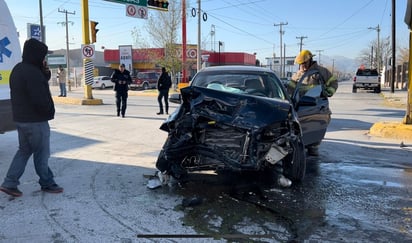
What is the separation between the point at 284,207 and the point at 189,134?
54.3 inches

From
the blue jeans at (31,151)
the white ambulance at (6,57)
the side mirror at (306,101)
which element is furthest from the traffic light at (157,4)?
the blue jeans at (31,151)

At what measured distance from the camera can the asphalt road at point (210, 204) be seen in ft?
12.4

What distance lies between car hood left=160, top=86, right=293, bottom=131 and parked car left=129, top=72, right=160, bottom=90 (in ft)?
119

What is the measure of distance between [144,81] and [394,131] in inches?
1322

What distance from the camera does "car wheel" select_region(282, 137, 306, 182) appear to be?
489cm

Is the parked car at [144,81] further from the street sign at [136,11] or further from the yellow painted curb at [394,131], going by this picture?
the yellow painted curb at [394,131]

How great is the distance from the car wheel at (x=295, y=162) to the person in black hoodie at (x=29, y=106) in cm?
300

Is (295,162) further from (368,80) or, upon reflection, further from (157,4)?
(368,80)

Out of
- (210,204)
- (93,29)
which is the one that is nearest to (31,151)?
(210,204)

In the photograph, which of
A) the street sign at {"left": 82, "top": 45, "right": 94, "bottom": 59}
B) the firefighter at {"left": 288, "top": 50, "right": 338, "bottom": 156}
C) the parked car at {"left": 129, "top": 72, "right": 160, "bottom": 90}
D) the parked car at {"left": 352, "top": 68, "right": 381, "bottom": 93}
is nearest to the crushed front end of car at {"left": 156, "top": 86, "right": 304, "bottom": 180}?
the firefighter at {"left": 288, "top": 50, "right": 338, "bottom": 156}

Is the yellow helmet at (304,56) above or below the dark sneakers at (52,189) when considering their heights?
above

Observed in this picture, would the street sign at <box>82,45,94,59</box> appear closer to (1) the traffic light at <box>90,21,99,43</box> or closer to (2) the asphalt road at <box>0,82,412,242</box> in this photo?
(1) the traffic light at <box>90,21,99,43</box>

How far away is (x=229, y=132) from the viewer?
4.65m

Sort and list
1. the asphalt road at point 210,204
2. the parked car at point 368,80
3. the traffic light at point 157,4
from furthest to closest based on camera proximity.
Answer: the parked car at point 368,80, the traffic light at point 157,4, the asphalt road at point 210,204
